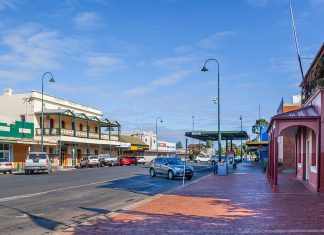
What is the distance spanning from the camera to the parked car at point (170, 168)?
3048 centimetres

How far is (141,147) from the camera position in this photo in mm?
98938

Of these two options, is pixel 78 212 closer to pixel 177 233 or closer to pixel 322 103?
pixel 177 233

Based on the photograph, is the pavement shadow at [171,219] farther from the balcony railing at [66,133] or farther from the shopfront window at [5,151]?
the balcony railing at [66,133]

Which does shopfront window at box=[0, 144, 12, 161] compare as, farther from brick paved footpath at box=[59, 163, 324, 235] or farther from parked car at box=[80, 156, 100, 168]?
brick paved footpath at box=[59, 163, 324, 235]

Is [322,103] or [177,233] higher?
[322,103]

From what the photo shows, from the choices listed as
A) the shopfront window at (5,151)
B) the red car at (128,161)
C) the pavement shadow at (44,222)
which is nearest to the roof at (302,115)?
the pavement shadow at (44,222)

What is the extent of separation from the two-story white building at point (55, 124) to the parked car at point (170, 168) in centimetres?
2284

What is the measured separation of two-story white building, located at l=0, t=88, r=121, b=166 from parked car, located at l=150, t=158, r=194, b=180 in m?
22.8

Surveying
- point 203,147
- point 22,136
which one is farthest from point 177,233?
point 203,147

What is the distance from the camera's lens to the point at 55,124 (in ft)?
204

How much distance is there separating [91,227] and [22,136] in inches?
1768

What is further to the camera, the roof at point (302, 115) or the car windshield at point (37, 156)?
the car windshield at point (37, 156)

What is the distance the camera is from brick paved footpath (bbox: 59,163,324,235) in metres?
10.2

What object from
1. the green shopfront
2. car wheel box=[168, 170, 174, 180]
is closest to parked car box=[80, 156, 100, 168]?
the green shopfront
